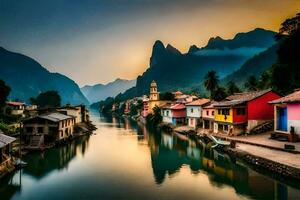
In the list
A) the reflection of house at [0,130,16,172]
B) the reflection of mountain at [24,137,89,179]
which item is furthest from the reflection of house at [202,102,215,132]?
the reflection of house at [0,130,16,172]

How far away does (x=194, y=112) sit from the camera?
2564 inches

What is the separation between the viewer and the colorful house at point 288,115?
33.7 metres

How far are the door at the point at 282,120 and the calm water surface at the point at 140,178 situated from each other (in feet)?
26.3

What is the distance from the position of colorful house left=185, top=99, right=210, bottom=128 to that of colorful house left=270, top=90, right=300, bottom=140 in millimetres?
24642

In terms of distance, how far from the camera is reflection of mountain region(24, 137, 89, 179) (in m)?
32.3

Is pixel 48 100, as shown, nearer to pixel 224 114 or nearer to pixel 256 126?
pixel 224 114

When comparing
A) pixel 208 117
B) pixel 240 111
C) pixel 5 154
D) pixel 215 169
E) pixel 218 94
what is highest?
pixel 218 94

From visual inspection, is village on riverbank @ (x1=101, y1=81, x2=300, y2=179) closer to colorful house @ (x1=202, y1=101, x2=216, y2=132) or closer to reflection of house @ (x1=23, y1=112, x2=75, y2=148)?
colorful house @ (x1=202, y1=101, x2=216, y2=132)

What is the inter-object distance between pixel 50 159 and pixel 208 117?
3011cm

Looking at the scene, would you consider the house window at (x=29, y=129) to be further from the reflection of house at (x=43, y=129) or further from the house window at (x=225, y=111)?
the house window at (x=225, y=111)

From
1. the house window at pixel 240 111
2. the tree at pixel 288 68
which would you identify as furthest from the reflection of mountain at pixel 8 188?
the tree at pixel 288 68

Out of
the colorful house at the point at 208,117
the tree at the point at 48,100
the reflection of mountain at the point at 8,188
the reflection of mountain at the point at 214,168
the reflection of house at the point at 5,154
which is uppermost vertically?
the tree at the point at 48,100

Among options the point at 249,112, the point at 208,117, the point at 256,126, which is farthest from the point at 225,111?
the point at 208,117

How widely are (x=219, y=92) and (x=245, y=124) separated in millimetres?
31222
